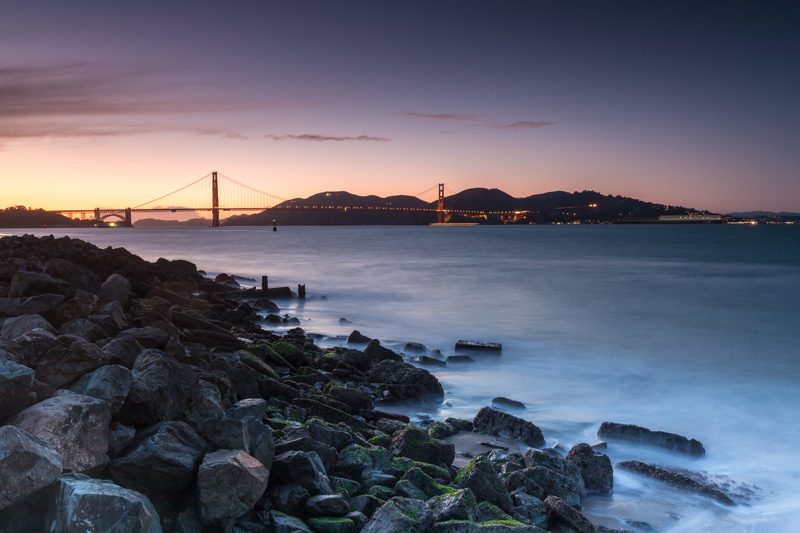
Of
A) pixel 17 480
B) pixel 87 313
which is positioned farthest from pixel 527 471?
pixel 87 313

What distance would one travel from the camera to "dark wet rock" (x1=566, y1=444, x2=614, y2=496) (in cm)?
552

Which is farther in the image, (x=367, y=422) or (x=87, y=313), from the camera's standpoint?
Answer: (x=367, y=422)

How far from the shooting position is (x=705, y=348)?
1288 cm

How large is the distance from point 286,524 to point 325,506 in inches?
11.3

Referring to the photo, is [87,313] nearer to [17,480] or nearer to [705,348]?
[17,480]

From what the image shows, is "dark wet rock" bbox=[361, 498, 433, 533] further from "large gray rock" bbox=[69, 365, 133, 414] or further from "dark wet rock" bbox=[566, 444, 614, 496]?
"dark wet rock" bbox=[566, 444, 614, 496]

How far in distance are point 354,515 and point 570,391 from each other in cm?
649

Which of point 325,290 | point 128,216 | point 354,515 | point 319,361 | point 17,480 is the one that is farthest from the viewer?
point 128,216

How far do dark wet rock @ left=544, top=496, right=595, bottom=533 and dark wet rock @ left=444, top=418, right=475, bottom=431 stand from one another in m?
2.31

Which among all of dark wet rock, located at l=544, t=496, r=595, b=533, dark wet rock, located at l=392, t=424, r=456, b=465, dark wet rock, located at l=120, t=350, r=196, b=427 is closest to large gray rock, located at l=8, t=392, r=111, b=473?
dark wet rock, located at l=120, t=350, r=196, b=427

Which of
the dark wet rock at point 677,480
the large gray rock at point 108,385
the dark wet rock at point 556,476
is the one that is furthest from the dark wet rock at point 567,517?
the large gray rock at point 108,385

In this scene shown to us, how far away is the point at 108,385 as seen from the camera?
3455mm

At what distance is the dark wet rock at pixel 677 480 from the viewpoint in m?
5.53

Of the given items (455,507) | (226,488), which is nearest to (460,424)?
(455,507)
